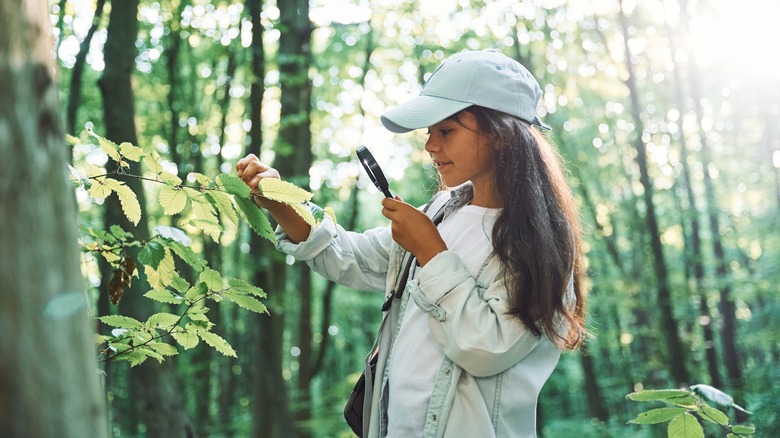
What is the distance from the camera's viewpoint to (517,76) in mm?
2234

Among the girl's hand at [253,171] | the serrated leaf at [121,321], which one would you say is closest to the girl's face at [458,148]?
the girl's hand at [253,171]

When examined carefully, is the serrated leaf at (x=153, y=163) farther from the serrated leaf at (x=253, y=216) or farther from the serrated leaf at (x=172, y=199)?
the serrated leaf at (x=253, y=216)

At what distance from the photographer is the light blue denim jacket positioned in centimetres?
190

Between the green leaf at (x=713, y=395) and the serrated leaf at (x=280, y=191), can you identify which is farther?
the green leaf at (x=713, y=395)

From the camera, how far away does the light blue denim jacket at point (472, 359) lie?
6.22 ft

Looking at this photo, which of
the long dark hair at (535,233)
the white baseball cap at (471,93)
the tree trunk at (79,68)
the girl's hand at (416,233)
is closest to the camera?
the long dark hair at (535,233)

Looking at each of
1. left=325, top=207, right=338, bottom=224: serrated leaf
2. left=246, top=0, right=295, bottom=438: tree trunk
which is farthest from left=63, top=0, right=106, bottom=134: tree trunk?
left=325, top=207, right=338, bottom=224: serrated leaf

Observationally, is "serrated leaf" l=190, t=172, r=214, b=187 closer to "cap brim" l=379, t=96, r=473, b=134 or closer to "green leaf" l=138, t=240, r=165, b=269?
"green leaf" l=138, t=240, r=165, b=269

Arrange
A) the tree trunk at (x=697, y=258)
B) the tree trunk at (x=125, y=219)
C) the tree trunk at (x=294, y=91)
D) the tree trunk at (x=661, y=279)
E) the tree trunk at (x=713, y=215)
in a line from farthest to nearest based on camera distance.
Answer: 1. the tree trunk at (x=713, y=215)
2. the tree trunk at (x=697, y=258)
3. the tree trunk at (x=661, y=279)
4. the tree trunk at (x=294, y=91)
5. the tree trunk at (x=125, y=219)

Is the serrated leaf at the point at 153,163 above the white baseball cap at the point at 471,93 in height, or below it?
Result: below

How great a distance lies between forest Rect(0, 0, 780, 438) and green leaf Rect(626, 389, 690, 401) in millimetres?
396

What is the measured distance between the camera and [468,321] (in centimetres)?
191

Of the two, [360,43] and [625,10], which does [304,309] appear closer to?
[360,43]

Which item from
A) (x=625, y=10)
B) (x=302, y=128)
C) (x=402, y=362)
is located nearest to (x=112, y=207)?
(x=302, y=128)
